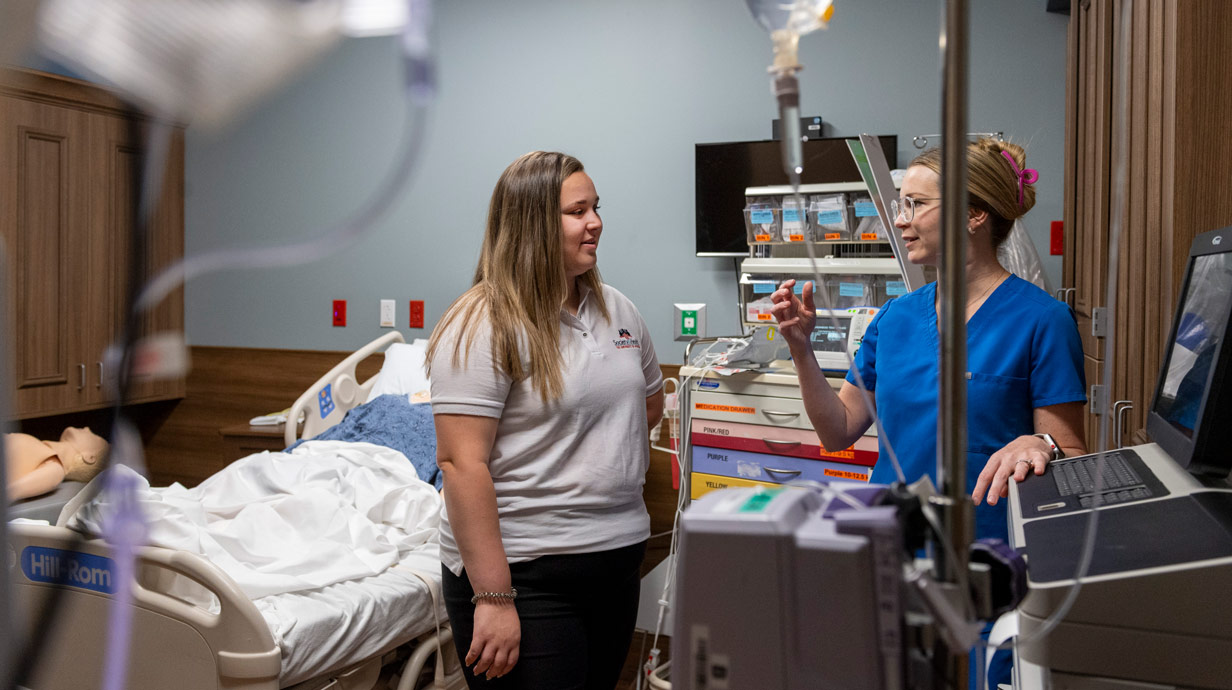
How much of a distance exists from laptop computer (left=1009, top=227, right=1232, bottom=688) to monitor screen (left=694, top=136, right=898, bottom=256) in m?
2.08


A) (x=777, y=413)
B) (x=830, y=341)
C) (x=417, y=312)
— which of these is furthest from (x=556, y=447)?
(x=417, y=312)

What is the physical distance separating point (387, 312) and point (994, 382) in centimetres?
299

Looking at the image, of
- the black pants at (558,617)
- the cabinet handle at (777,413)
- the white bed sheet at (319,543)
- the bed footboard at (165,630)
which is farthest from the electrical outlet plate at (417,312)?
the black pants at (558,617)

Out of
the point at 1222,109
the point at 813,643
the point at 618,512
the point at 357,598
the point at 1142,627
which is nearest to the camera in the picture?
the point at 813,643

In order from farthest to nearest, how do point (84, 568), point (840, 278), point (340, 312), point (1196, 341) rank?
point (340, 312)
point (840, 278)
point (84, 568)
point (1196, 341)

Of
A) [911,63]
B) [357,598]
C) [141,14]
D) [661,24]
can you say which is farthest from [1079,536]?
[661,24]

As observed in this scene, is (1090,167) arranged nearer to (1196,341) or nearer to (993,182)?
(993,182)

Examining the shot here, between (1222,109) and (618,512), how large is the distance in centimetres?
109

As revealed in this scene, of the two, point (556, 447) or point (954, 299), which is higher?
point (954, 299)

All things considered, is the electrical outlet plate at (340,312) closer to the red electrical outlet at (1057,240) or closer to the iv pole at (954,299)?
the red electrical outlet at (1057,240)

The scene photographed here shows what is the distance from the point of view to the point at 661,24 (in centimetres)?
329

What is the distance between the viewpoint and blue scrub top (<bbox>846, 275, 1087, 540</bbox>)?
1.24 m

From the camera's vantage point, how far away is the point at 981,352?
1.28 meters

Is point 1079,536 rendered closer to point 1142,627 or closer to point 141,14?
point 1142,627
